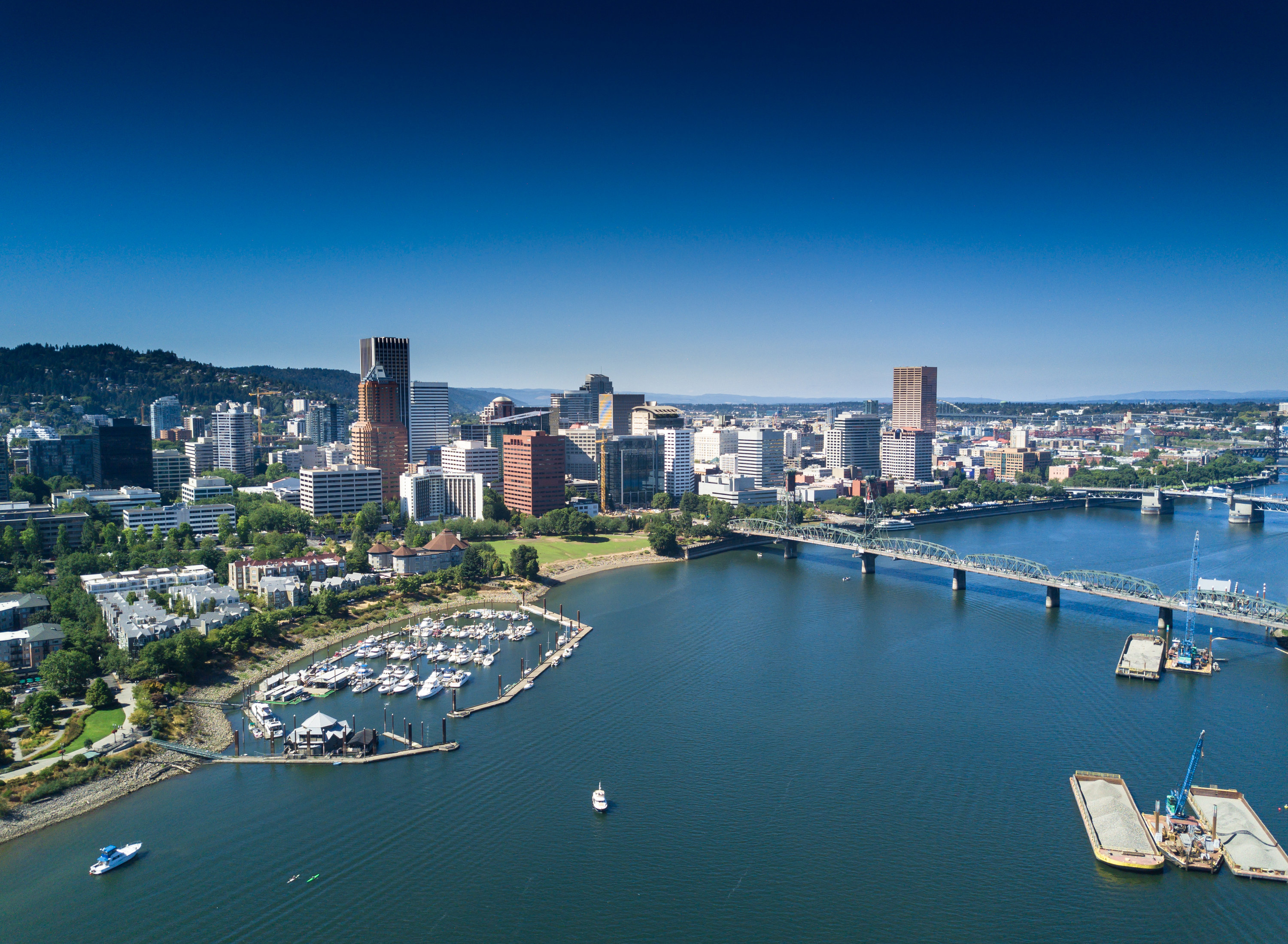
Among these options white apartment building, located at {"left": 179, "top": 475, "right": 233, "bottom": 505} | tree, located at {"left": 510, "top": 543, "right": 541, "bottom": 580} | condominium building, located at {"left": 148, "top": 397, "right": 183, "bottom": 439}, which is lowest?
tree, located at {"left": 510, "top": 543, "right": 541, "bottom": 580}

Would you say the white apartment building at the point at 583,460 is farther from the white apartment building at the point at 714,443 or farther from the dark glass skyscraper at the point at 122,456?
the dark glass skyscraper at the point at 122,456

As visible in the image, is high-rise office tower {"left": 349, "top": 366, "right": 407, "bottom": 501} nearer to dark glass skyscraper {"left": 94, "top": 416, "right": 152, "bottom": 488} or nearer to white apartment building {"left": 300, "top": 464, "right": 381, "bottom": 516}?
white apartment building {"left": 300, "top": 464, "right": 381, "bottom": 516}

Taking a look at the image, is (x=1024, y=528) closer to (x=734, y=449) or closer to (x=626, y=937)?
(x=734, y=449)

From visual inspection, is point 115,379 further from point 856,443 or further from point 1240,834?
point 1240,834

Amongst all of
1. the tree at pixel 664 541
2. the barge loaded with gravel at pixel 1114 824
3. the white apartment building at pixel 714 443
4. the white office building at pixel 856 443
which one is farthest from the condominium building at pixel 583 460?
the barge loaded with gravel at pixel 1114 824

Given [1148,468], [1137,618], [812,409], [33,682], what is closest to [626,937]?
[33,682]

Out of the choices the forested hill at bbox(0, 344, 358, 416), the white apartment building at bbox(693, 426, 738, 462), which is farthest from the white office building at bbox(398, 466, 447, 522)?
the forested hill at bbox(0, 344, 358, 416)
